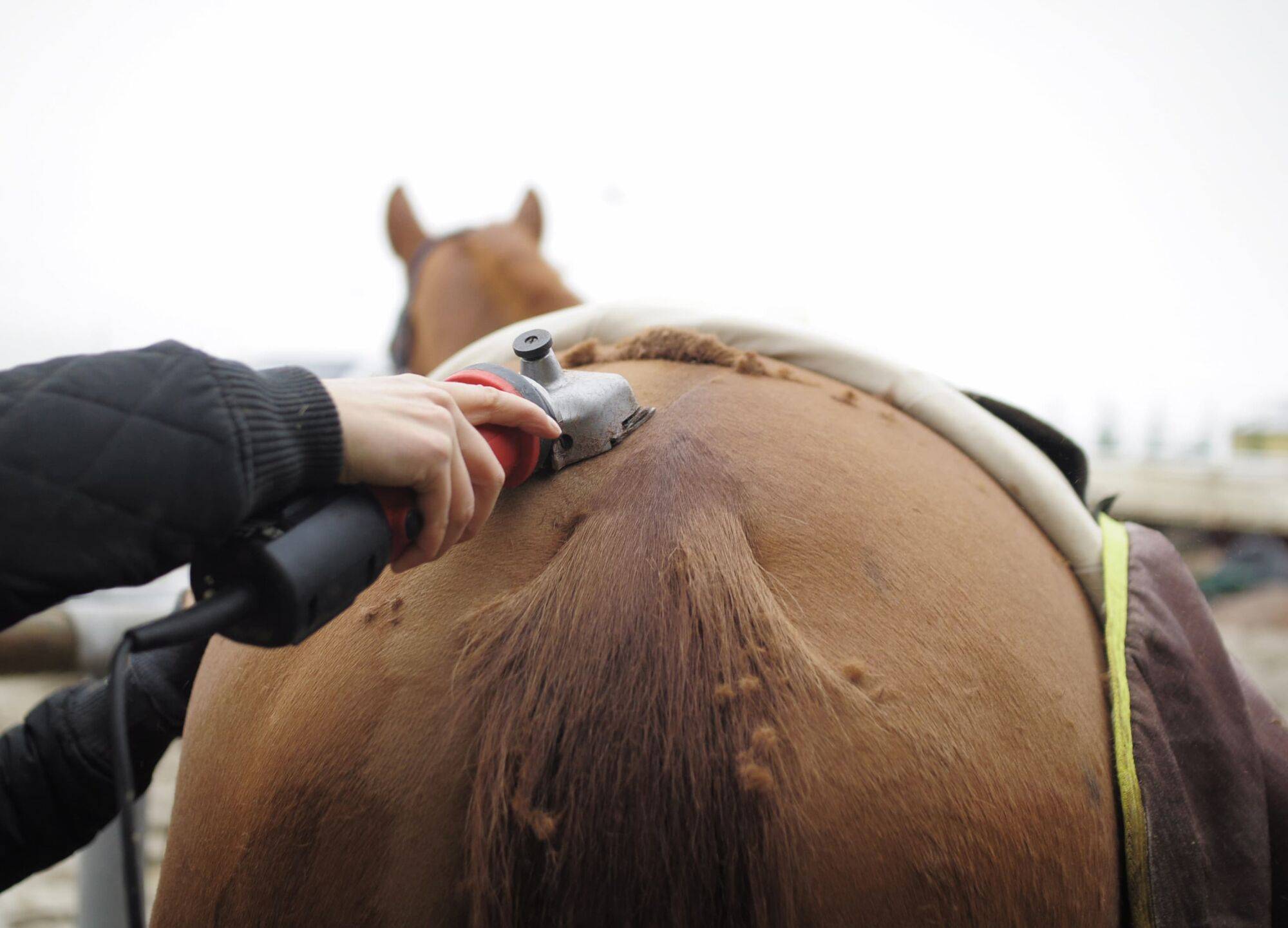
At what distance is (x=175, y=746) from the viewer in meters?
3.18

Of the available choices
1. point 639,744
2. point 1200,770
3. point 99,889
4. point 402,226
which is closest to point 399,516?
point 639,744

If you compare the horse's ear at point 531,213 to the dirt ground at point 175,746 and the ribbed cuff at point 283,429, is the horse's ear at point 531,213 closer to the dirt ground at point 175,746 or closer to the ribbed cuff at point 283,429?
the dirt ground at point 175,746

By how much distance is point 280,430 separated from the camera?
0.47 meters

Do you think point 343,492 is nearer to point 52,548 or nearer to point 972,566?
point 52,548

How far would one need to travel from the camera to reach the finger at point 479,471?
1.86 feet

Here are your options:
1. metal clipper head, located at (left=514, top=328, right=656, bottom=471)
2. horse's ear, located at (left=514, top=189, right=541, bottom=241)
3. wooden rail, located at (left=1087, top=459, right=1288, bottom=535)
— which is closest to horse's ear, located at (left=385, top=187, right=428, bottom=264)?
horse's ear, located at (left=514, top=189, right=541, bottom=241)

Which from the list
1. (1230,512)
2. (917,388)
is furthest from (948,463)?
(1230,512)

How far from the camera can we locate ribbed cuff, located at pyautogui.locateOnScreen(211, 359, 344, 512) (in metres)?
0.46

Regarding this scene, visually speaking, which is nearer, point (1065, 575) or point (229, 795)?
point (229, 795)

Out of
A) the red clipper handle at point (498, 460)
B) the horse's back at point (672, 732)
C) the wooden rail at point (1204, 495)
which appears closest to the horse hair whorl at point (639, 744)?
the horse's back at point (672, 732)

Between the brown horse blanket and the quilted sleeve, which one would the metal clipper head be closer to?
the quilted sleeve

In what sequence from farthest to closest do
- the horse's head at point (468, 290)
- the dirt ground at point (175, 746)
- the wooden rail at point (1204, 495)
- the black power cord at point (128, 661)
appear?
1. the wooden rail at point (1204, 495)
2. the dirt ground at point (175, 746)
3. the horse's head at point (468, 290)
4. the black power cord at point (128, 661)

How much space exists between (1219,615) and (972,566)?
5389 millimetres

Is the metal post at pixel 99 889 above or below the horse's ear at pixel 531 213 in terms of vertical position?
below
